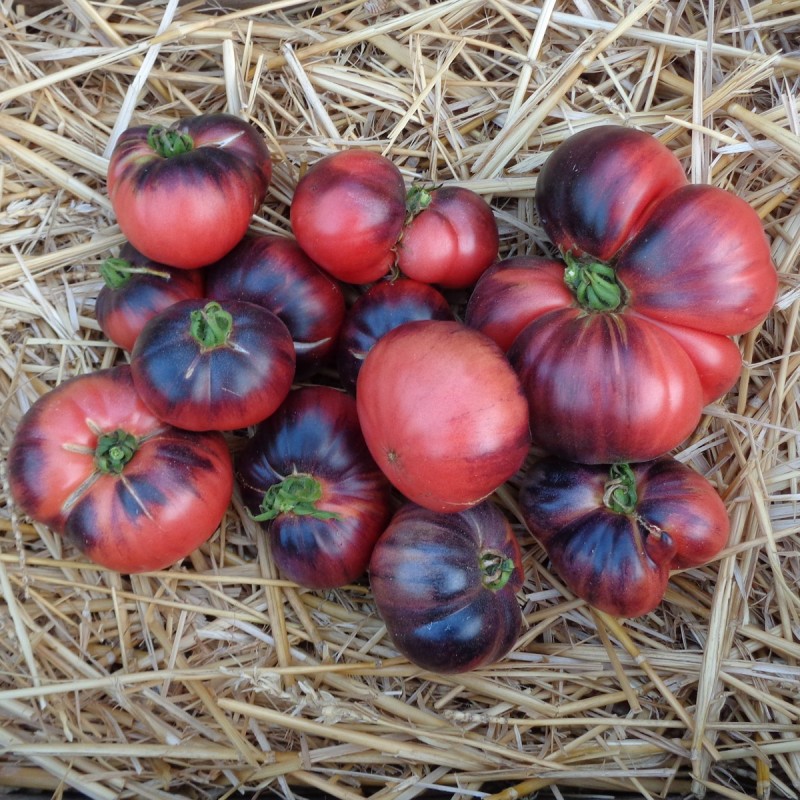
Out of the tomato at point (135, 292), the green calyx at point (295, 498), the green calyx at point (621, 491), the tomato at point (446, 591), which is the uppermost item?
the tomato at point (135, 292)

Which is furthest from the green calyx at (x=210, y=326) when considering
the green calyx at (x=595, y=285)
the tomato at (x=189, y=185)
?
the green calyx at (x=595, y=285)

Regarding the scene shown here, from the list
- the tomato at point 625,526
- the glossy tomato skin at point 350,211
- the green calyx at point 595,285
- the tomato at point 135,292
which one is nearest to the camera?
the green calyx at point 595,285

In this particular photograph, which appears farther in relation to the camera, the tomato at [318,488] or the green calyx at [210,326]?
the tomato at [318,488]

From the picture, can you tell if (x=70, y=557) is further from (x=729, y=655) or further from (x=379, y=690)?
Result: (x=729, y=655)

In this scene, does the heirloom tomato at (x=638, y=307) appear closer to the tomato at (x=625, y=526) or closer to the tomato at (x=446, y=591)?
the tomato at (x=625, y=526)

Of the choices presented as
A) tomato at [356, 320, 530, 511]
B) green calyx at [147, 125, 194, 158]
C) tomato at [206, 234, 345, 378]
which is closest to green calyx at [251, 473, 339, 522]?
tomato at [356, 320, 530, 511]

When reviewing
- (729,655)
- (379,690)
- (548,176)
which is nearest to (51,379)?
(379,690)

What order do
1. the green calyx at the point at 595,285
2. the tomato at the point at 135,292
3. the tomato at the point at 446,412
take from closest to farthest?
the tomato at the point at 446,412 → the green calyx at the point at 595,285 → the tomato at the point at 135,292

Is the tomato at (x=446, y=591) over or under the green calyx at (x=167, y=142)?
under
